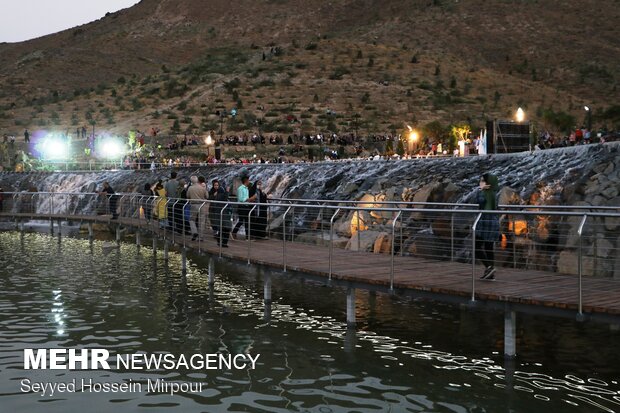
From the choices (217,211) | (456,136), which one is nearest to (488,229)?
(217,211)

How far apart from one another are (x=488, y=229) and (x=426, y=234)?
10.4 meters

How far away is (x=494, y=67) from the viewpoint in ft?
326

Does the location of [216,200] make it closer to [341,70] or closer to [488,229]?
[488,229]

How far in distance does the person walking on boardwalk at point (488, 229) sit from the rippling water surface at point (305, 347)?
158cm

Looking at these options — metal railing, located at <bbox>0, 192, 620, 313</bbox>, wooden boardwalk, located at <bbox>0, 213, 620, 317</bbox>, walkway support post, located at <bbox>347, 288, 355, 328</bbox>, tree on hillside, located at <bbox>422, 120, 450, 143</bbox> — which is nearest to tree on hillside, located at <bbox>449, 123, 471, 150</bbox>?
tree on hillside, located at <bbox>422, 120, 450, 143</bbox>

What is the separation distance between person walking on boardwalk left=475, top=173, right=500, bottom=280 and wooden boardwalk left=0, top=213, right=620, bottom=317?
364 millimetres

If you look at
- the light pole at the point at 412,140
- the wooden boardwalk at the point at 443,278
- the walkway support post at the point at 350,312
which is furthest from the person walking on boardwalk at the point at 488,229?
the light pole at the point at 412,140

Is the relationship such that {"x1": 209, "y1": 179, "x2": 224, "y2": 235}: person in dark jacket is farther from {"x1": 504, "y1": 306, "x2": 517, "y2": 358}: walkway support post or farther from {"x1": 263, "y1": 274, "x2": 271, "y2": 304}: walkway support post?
{"x1": 504, "y1": 306, "x2": 517, "y2": 358}: walkway support post

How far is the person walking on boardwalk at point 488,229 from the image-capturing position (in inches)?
550

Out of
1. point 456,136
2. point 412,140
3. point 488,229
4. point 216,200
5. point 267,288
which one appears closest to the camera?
point 488,229

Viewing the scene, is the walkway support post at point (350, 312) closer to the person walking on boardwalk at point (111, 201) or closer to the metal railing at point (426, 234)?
the metal railing at point (426, 234)

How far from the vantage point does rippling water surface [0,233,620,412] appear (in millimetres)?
11008

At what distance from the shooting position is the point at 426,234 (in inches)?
960

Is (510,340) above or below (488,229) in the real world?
below
